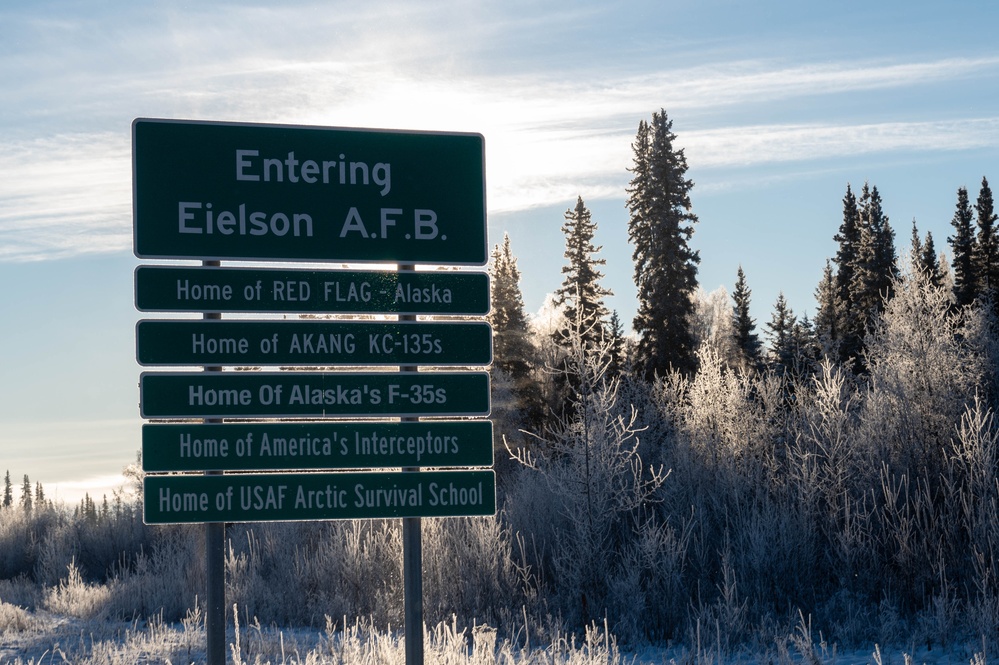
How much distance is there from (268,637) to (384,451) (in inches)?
204

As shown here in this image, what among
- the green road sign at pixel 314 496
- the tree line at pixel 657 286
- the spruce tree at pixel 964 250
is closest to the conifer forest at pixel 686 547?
the green road sign at pixel 314 496

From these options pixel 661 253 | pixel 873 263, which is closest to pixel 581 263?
pixel 661 253

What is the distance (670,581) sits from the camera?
10.5 metres

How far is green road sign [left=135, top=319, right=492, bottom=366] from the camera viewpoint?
492 centimetres

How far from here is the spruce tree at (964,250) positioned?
2286 inches

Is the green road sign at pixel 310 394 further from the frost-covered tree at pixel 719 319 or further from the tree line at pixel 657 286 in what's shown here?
the frost-covered tree at pixel 719 319

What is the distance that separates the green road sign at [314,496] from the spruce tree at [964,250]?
57955 mm

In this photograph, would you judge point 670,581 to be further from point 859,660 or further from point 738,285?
point 738,285

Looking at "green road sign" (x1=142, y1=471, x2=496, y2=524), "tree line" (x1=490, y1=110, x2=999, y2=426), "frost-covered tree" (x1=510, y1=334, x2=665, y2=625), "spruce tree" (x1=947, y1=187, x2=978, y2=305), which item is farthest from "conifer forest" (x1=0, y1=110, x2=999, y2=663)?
"spruce tree" (x1=947, y1=187, x2=978, y2=305)

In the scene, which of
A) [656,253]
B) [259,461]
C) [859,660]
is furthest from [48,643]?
[656,253]

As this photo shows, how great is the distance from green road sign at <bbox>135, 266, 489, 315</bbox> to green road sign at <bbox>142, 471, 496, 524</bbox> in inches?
32.8

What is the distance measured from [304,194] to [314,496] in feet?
5.02

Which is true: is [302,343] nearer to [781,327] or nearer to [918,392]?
[918,392]

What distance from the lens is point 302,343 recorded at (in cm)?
501
